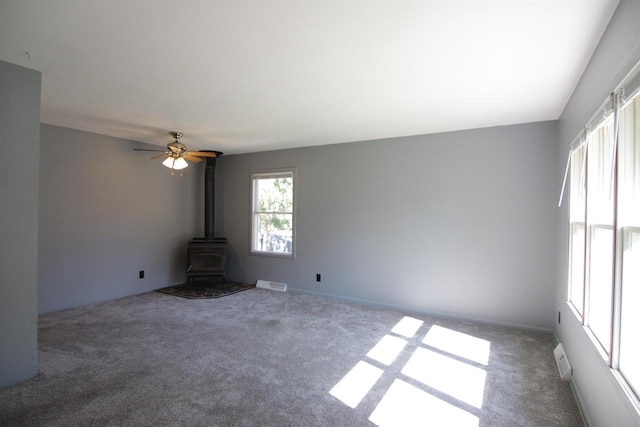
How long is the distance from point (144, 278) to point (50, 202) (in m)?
1.71

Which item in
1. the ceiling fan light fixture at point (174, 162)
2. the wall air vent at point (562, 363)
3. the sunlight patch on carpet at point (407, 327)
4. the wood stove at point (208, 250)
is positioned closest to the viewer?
the wall air vent at point (562, 363)

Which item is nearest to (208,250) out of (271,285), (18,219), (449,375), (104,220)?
(271,285)

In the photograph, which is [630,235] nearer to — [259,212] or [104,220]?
[259,212]

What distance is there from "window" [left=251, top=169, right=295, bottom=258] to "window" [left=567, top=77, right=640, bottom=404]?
3.92m

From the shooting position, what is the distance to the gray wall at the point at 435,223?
3.59m

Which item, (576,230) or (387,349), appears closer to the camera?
(576,230)

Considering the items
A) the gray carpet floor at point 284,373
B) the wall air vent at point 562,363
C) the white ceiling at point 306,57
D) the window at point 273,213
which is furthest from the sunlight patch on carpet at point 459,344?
the window at point 273,213

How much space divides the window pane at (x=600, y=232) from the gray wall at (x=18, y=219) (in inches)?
153

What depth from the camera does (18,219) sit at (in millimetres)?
2367

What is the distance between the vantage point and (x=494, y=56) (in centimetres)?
210

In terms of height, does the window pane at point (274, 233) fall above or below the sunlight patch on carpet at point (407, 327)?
above

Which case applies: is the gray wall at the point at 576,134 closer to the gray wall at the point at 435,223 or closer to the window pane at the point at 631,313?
the window pane at the point at 631,313

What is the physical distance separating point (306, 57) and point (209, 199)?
4147 mm

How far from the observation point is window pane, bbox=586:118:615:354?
1850mm
